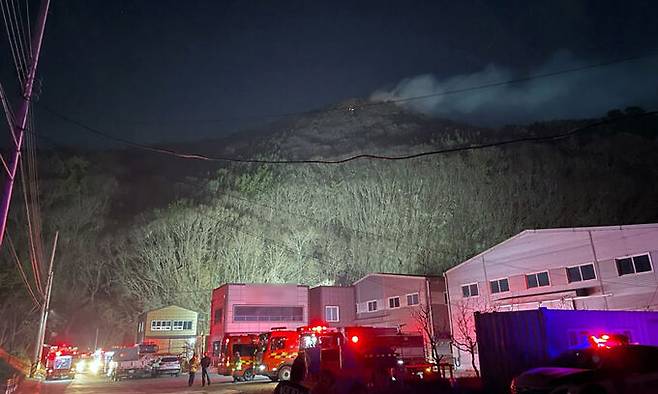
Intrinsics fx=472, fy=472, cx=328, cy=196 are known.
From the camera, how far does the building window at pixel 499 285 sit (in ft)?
97.8

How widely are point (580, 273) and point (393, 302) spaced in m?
14.8

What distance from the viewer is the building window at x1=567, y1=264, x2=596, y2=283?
25469 millimetres

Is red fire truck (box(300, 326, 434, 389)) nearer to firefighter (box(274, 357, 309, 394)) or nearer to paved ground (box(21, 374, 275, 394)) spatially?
firefighter (box(274, 357, 309, 394))

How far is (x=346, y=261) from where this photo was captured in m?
55.8

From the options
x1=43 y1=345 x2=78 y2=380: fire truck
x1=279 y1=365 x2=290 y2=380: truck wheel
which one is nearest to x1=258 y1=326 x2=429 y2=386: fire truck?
x1=279 y1=365 x2=290 y2=380: truck wheel

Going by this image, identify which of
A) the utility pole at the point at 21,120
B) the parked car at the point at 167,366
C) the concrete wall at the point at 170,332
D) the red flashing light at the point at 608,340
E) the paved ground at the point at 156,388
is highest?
the utility pole at the point at 21,120

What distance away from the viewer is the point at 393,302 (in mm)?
37188

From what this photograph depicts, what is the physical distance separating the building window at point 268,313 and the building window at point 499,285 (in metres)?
17.2

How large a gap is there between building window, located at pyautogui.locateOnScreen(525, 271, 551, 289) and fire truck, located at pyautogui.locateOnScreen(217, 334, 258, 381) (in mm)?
16615

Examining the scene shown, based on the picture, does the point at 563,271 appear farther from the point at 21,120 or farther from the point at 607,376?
the point at 21,120

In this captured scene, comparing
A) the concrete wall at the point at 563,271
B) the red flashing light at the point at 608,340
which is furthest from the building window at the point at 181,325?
the red flashing light at the point at 608,340

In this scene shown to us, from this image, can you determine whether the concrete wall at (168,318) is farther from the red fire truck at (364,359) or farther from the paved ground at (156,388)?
the red fire truck at (364,359)

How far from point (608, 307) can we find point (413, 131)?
320 ft

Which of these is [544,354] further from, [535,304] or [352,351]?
[535,304]
